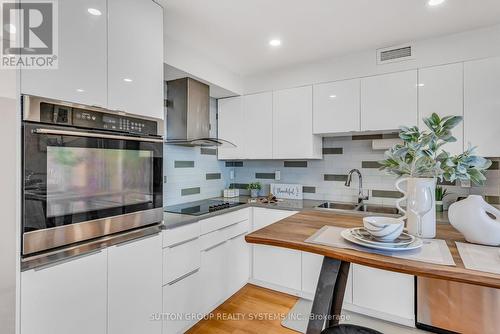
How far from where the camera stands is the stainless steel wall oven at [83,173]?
1.18 m

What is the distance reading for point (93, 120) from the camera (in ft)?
4.63

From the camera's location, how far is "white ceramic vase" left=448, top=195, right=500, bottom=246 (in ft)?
3.62

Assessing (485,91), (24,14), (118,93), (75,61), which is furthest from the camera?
(485,91)

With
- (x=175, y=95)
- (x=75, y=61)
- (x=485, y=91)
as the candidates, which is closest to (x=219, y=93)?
(x=175, y=95)

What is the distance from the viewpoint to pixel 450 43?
223cm

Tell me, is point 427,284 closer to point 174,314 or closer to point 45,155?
point 174,314

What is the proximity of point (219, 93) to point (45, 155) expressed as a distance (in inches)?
84.7

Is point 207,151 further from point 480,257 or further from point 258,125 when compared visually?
point 480,257

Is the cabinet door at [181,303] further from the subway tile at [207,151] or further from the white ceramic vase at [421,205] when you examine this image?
the white ceramic vase at [421,205]

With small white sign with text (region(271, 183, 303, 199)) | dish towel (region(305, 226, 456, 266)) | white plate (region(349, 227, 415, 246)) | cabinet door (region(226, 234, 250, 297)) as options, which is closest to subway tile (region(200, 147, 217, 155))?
small white sign with text (region(271, 183, 303, 199))

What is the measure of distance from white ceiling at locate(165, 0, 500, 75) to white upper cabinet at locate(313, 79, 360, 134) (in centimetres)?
33

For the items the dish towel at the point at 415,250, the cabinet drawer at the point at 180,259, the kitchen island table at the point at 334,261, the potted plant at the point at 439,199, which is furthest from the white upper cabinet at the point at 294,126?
the dish towel at the point at 415,250

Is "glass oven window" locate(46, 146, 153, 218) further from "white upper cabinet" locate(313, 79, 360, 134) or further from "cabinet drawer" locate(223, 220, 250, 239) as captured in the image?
"white upper cabinet" locate(313, 79, 360, 134)

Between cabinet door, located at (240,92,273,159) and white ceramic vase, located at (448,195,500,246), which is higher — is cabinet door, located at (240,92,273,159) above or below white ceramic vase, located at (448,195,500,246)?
above
